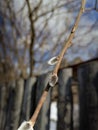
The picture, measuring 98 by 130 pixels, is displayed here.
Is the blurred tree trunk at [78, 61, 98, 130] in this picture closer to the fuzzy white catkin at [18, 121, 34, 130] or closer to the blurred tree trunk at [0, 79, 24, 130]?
the blurred tree trunk at [0, 79, 24, 130]

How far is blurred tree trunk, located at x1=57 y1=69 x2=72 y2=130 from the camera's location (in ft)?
4.82

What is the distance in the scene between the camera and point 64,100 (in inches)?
60.1

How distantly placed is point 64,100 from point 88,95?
219 millimetres

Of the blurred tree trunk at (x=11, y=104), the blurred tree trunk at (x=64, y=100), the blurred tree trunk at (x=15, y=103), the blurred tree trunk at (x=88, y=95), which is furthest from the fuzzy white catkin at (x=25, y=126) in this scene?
the blurred tree trunk at (x=11, y=104)

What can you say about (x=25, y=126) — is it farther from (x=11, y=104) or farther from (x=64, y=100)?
(x=11, y=104)

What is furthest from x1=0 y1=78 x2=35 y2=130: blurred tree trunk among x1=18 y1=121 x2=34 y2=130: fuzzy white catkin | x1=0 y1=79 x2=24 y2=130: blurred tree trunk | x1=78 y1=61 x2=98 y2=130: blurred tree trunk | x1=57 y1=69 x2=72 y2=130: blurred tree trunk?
x1=18 y1=121 x2=34 y2=130: fuzzy white catkin

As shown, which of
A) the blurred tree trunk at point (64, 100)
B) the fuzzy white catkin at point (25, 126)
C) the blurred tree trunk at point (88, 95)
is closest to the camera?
the fuzzy white catkin at point (25, 126)

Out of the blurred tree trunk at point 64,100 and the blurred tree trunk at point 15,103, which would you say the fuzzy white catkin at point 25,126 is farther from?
the blurred tree trunk at point 15,103

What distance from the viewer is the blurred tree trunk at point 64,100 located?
Answer: 1468 mm

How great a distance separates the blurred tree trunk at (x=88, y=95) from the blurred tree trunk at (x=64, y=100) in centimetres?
12

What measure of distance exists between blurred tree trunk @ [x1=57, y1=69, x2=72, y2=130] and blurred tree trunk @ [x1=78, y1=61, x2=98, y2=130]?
121mm

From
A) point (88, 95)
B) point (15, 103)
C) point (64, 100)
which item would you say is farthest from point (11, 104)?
point (88, 95)

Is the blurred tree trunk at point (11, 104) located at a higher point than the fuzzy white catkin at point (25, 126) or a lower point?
higher

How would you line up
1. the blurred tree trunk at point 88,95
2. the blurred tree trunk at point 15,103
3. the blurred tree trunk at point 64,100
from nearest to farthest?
1. the blurred tree trunk at point 88,95
2. the blurred tree trunk at point 64,100
3. the blurred tree trunk at point 15,103
